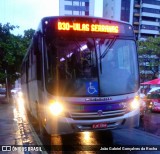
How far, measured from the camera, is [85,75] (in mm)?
7492

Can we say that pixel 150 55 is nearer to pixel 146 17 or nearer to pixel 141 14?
pixel 141 14

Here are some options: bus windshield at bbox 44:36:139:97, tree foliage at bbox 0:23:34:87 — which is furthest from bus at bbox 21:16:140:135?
tree foliage at bbox 0:23:34:87

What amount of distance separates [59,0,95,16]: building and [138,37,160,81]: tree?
40752 millimetres

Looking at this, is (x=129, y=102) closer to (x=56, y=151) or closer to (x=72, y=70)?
(x=72, y=70)

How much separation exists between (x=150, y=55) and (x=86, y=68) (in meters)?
37.3

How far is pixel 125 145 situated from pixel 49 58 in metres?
3.10

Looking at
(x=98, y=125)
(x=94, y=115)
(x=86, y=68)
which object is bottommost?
(x=98, y=125)

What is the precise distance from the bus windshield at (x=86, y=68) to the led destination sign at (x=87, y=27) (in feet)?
0.85

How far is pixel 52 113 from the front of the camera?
7.39 metres

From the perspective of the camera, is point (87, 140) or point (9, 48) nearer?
point (87, 140)

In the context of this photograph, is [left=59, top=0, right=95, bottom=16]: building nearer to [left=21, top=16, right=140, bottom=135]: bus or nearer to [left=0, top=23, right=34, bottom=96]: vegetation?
[left=0, top=23, right=34, bottom=96]: vegetation

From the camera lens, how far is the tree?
42.1m

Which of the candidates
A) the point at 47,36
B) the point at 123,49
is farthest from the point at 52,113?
the point at 123,49

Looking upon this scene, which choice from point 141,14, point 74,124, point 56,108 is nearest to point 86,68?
point 56,108
